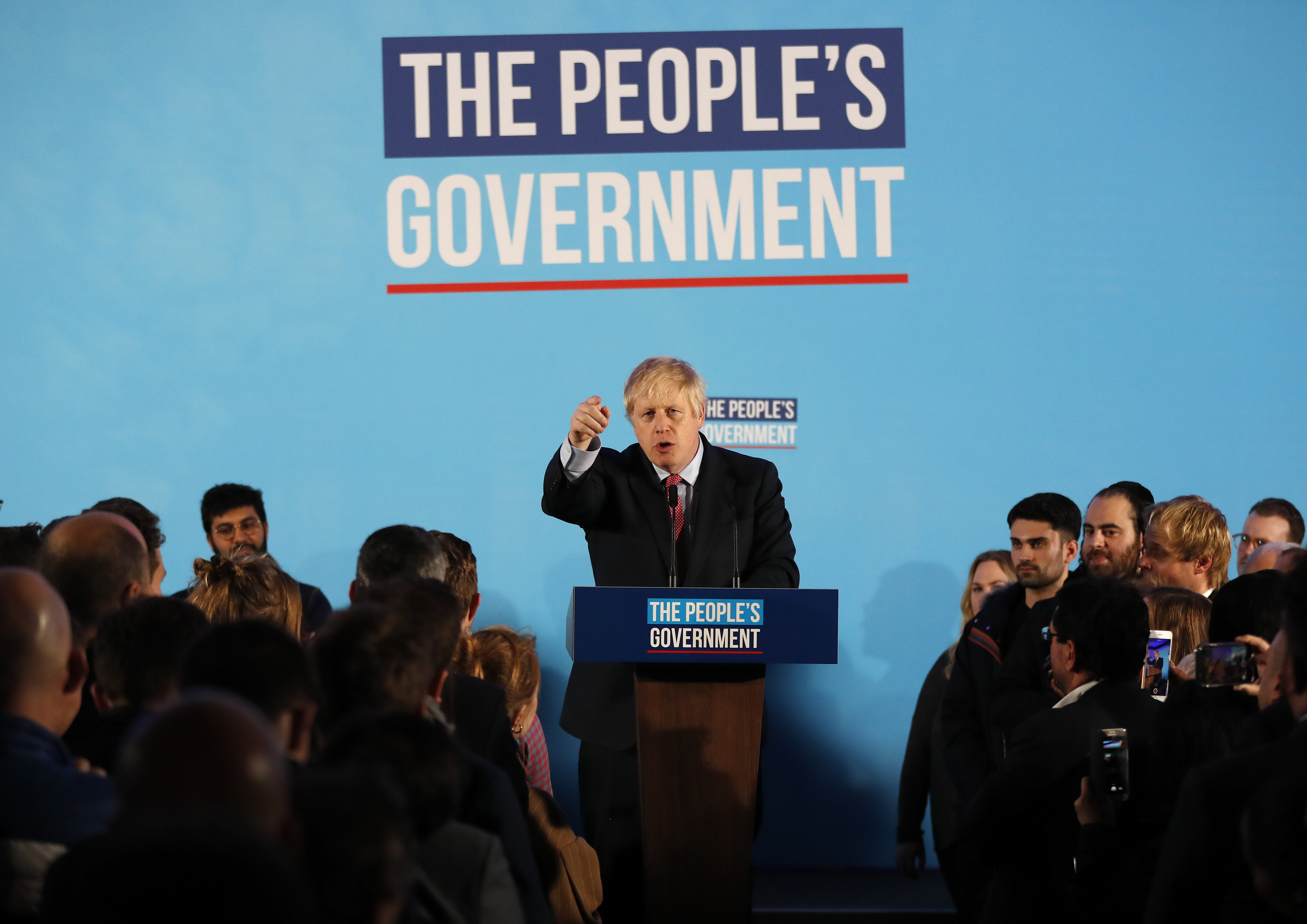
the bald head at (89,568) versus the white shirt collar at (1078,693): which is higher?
the bald head at (89,568)

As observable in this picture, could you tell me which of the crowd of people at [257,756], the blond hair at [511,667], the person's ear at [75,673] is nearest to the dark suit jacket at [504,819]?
the crowd of people at [257,756]

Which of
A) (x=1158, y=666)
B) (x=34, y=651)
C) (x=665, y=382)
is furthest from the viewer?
(x=665, y=382)

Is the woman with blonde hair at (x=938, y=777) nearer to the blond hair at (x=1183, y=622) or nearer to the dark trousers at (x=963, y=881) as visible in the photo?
the dark trousers at (x=963, y=881)

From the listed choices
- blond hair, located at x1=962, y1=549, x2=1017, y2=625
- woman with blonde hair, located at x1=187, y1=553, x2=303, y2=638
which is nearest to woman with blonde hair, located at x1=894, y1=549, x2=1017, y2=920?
blond hair, located at x1=962, y1=549, x2=1017, y2=625

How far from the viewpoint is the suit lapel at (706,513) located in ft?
10.6

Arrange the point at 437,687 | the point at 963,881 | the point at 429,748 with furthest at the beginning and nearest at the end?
the point at 963,881
the point at 437,687
the point at 429,748

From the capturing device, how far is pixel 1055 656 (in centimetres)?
263

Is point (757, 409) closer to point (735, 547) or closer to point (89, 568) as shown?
point (735, 547)

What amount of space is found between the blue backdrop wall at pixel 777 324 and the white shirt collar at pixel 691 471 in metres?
1.50

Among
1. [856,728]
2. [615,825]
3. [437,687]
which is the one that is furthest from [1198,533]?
[437,687]

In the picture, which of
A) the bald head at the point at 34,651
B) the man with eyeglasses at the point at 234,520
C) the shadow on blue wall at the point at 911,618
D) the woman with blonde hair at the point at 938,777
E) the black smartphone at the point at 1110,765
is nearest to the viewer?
the bald head at the point at 34,651

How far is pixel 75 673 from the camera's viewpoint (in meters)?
1.81

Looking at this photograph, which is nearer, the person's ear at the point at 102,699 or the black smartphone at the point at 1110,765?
the person's ear at the point at 102,699

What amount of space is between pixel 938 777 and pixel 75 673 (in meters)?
3.10
